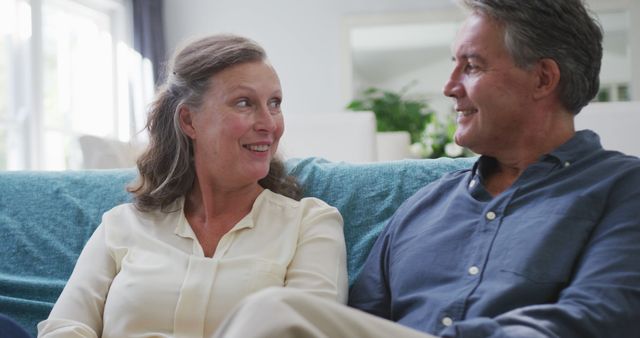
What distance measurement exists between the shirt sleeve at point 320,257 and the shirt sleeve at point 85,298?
390mm

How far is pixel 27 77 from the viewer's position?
595cm

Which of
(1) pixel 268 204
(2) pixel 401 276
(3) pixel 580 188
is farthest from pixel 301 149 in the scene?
(3) pixel 580 188

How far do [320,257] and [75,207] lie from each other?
76 centimetres

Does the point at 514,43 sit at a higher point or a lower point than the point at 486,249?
higher

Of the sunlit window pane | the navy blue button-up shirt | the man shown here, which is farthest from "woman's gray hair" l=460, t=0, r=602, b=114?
the sunlit window pane

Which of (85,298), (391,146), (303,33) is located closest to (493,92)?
(85,298)

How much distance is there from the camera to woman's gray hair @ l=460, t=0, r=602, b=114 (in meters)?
1.54

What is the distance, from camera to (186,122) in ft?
6.08

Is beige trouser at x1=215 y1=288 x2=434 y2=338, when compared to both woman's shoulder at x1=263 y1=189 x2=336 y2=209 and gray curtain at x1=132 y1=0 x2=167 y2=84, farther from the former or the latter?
gray curtain at x1=132 y1=0 x2=167 y2=84

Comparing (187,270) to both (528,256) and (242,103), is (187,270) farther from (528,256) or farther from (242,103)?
(528,256)

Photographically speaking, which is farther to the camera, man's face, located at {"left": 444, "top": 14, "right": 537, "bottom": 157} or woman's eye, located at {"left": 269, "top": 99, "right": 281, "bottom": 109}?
woman's eye, located at {"left": 269, "top": 99, "right": 281, "bottom": 109}

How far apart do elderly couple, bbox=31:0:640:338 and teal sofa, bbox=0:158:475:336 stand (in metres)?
0.11

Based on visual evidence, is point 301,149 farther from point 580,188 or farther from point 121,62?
point 121,62

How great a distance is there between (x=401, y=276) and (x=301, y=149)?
1.39m
